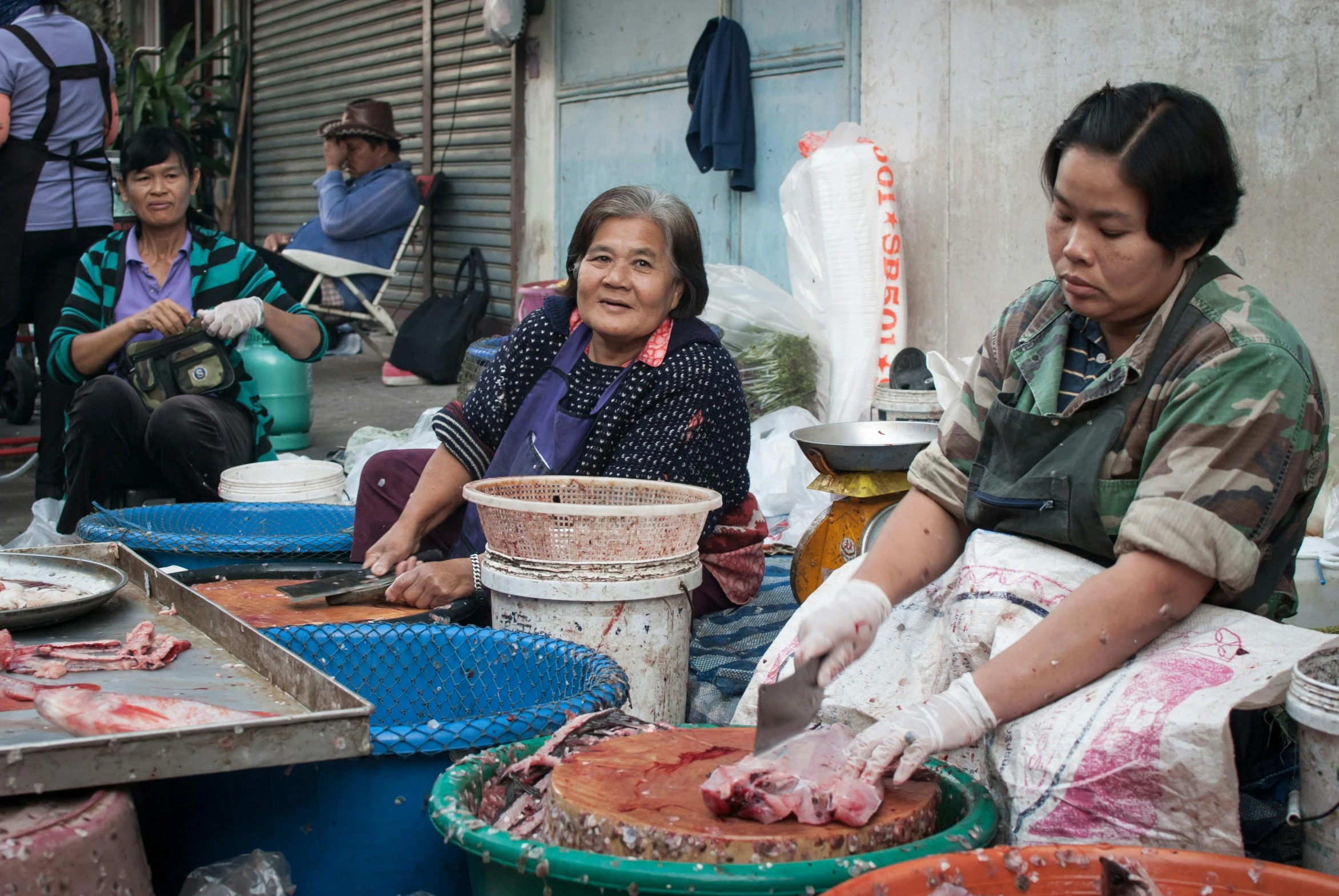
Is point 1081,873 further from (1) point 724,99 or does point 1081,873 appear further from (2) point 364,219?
(2) point 364,219

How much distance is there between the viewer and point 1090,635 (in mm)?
1885

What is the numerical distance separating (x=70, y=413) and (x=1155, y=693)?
3.85 m

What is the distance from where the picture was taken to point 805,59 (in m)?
6.19

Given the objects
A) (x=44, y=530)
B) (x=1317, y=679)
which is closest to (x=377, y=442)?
(x=44, y=530)

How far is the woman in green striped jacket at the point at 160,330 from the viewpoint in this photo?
14.4 feet

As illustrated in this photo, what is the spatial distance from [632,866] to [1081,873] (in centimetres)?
55

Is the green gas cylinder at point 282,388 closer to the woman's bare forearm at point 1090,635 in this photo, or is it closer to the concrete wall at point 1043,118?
the concrete wall at point 1043,118

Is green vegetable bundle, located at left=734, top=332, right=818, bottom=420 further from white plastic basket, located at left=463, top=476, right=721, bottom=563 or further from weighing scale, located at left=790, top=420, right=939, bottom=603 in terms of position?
white plastic basket, located at left=463, top=476, right=721, bottom=563

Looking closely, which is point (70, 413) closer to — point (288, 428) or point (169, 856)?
point (288, 428)

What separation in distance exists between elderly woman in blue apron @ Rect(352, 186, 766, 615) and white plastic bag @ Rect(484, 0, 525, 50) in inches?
191

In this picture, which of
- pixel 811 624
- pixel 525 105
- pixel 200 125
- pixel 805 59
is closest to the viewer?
pixel 811 624

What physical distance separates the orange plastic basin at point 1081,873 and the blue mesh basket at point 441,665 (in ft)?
2.96

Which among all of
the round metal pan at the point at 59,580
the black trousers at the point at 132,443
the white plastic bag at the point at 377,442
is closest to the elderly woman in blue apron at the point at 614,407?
the round metal pan at the point at 59,580

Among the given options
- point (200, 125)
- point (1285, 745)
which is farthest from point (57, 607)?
point (200, 125)
